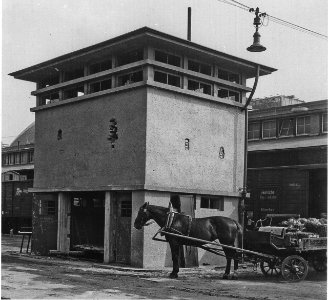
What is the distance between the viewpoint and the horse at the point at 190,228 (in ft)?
46.5

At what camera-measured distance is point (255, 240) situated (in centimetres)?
1422

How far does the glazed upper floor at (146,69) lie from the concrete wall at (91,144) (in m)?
0.45

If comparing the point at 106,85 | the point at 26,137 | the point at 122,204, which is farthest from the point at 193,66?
the point at 26,137

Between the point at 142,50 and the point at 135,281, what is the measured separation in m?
7.52

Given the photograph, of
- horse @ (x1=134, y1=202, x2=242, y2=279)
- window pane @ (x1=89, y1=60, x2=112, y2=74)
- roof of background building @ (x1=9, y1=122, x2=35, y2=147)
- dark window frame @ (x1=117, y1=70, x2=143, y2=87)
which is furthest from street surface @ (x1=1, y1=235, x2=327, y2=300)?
roof of background building @ (x1=9, y1=122, x2=35, y2=147)

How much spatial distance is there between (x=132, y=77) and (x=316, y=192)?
1049 cm

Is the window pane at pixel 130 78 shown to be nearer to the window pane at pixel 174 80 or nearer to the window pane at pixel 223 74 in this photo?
the window pane at pixel 174 80

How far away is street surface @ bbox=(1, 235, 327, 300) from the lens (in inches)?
429

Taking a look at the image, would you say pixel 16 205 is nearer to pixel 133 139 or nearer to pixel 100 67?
pixel 100 67

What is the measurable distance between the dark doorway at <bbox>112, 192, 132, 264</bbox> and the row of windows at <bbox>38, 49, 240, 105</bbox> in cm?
389

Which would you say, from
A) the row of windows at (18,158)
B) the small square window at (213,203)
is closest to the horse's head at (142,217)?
the small square window at (213,203)

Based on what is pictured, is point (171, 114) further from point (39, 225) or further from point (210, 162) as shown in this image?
point (39, 225)

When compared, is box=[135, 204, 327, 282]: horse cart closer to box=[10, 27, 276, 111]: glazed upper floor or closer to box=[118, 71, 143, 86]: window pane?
box=[10, 27, 276, 111]: glazed upper floor

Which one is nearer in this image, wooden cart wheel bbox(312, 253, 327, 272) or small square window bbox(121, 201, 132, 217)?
wooden cart wheel bbox(312, 253, 327, 272)
